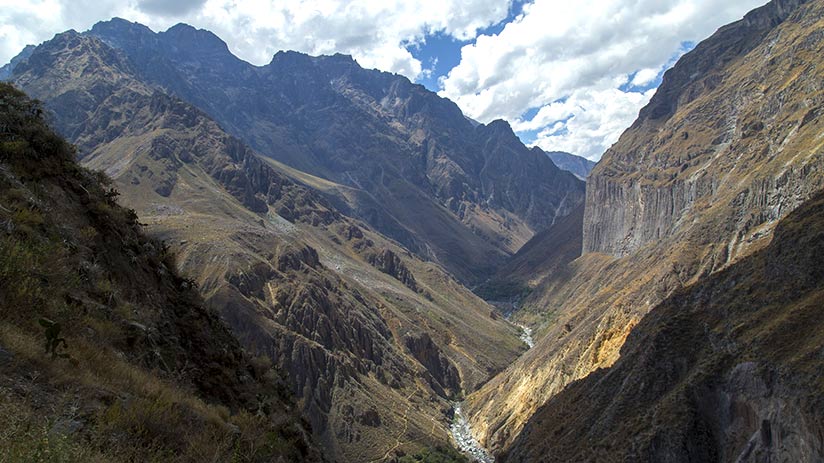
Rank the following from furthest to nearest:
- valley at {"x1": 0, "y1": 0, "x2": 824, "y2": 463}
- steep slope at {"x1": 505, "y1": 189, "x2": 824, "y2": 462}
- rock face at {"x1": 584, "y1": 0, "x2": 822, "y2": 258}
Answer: rock face at {"x1": 584, "y1": 0, "x2": 822, "y2": 258} → steep slope at {"x1": 505, "y1": 189, "x2": 824, "y2": 462} → valley at {"x1": 0, "y1": 0, "x2": 824, "y2": 463}

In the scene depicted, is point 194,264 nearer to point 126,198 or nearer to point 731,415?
point 126,198

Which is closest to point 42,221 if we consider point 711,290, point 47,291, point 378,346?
point 47,291

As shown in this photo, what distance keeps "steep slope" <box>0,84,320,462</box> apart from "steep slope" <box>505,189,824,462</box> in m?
39.4

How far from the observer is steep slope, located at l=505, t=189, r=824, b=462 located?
42.8 m

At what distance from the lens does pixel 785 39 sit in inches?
6491

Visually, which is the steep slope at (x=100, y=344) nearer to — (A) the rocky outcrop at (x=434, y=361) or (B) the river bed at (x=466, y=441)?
(B) the river bed at (x=466, y=441)

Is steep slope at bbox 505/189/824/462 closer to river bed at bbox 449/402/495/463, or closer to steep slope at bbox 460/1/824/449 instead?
steep slope at bbox 460/1/824/449

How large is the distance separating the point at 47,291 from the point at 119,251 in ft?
24.7

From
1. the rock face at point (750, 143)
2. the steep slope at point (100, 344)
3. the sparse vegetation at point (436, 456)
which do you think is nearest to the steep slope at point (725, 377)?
the sparse vegetation at point (436, 456)

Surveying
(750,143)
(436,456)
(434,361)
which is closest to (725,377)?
(436,456)

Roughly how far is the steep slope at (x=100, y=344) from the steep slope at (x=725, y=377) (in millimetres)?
39413

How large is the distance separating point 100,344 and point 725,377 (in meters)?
54.4

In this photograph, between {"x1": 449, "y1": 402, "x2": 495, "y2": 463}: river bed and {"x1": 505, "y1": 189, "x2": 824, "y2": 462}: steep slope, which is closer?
{"x1": 505, "y1": 189, "x2": 824, "y2": 462}: steep slope

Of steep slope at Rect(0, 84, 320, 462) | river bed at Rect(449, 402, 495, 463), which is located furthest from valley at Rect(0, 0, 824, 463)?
river bed at Rect(449, 402, 495, 463)
